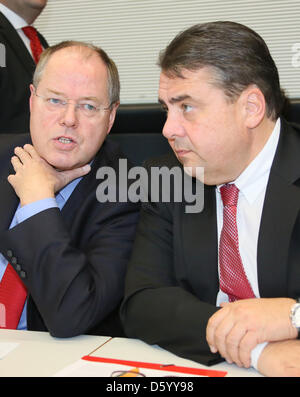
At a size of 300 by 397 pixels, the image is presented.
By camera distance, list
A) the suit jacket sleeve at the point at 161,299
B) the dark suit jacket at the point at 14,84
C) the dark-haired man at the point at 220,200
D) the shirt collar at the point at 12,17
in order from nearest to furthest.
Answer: the suit jacket sleeve at the point at 161,299 < the dark-haired man at the point at 220,200 < the dark suit jacket at the point at 14,84 < the shirt collar at the point at 12,17

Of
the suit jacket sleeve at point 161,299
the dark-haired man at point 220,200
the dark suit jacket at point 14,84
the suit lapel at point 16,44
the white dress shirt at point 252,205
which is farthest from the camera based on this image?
the suit lapel at point 16,44

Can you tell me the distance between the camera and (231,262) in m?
1.58

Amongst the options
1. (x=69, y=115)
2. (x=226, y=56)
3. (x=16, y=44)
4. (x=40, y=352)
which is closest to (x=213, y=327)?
(x=40, y=352)

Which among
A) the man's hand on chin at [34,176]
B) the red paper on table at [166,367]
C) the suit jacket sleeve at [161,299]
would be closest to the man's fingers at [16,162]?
the man's hand on chin at [34,176]

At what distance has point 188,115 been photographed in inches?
62.4

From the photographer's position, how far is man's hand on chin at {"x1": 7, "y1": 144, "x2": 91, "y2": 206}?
171 cm

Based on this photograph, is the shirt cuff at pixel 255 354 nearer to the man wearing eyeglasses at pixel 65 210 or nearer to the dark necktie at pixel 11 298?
the man wearing eyeglasses at pixel 65 210

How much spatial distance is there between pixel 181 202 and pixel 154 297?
1.18 feet

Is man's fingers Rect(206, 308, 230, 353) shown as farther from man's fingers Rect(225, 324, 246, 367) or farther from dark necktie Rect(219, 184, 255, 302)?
dark necktie Rect(219, 184, 255, 302)

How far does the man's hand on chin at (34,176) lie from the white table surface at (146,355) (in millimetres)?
563

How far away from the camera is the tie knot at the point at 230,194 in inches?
63.9

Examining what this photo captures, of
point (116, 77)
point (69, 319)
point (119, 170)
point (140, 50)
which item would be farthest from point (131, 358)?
point (140, 50)

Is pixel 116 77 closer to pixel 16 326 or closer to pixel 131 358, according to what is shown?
pixel 16 326

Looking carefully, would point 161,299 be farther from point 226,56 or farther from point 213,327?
point 226,56
